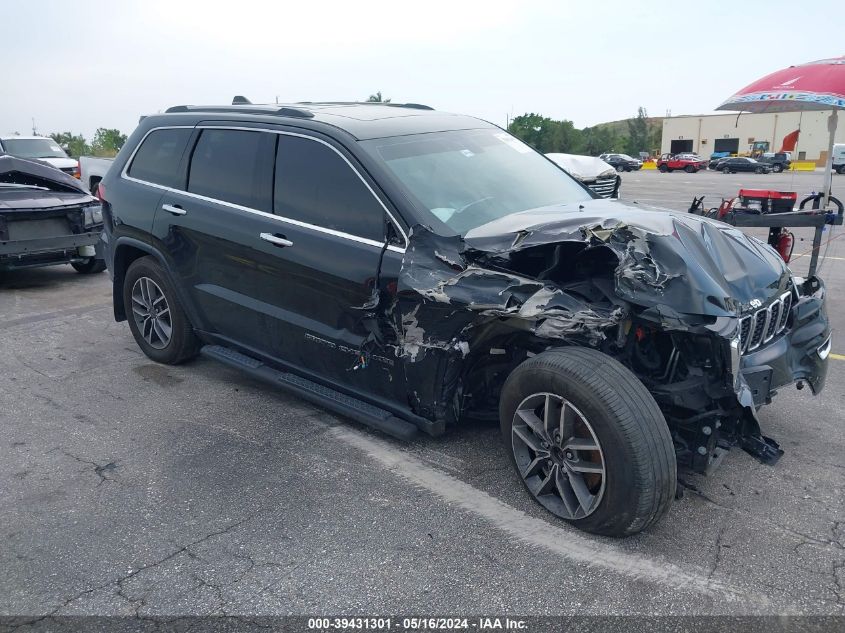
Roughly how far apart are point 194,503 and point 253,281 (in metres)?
1.40

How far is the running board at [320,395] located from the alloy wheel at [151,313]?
0.53 metres

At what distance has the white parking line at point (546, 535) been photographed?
2851 millimetres

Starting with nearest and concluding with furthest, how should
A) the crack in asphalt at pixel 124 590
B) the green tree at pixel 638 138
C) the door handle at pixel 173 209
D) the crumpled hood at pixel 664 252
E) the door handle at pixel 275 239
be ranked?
1. the crack in asphalt at pixel 124 590
2. the crumpled hood at pixel 664 252
3. the door handle at pixel 275 239
4. the door handle at pixel 173 209
5. the green tree at pixel 638 138

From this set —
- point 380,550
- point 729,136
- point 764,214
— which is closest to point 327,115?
point 380,550

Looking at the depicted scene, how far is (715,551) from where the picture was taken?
120 inches

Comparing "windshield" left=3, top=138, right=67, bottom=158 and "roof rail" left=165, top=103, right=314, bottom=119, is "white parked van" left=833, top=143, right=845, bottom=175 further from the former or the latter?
"roof rail" left=165, top=103, right=314, bottom=119

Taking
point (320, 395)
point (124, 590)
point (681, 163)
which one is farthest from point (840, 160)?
point (124, 590)

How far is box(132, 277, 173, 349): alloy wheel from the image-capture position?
516 cm

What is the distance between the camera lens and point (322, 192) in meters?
3.96

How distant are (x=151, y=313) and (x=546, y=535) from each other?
347cm

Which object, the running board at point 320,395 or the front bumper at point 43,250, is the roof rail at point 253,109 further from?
the front bumper at point 43,250

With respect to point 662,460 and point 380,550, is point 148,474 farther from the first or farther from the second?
point 662,460

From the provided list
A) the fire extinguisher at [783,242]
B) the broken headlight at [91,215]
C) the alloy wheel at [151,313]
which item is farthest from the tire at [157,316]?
the fire extinguisher at [783,242]

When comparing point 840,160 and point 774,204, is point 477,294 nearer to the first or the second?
point 774,204
